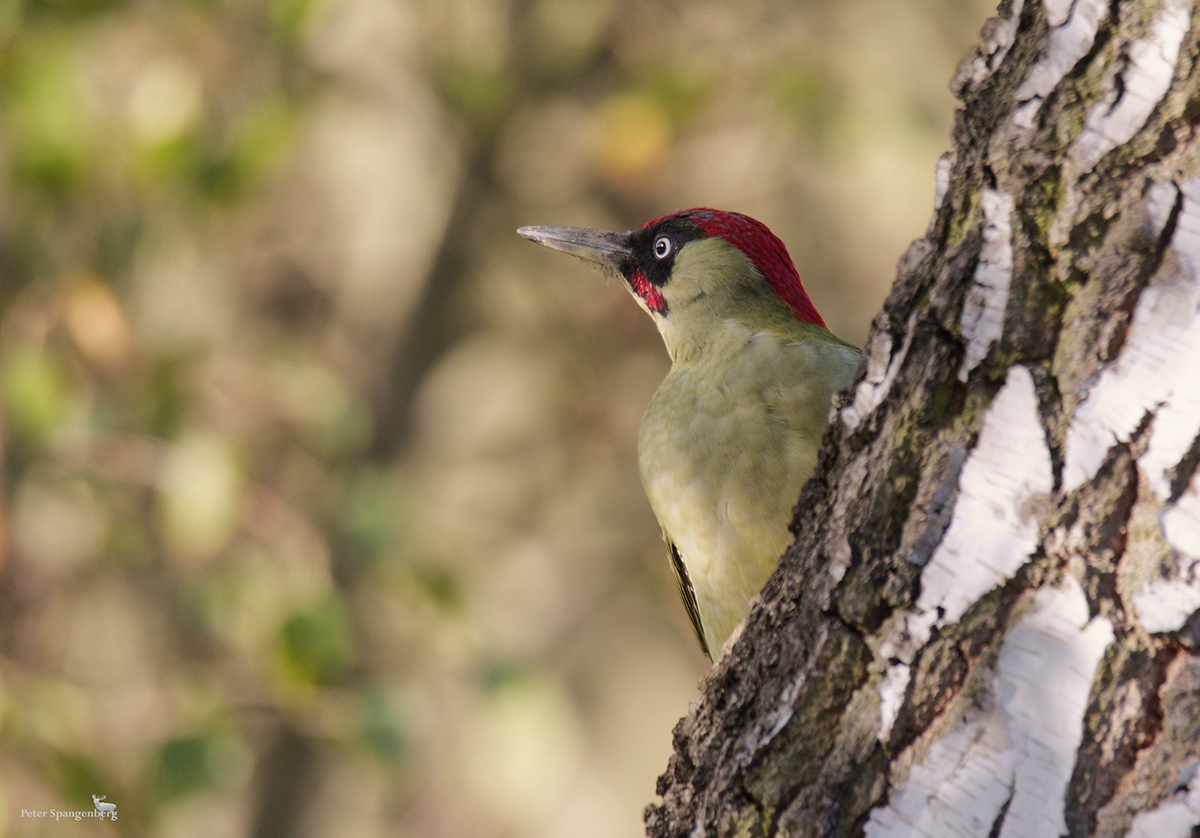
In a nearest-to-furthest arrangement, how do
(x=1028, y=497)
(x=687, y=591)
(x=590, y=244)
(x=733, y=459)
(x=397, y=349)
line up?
(x=1028, y=497) < (x=733, y=459) < (x=687, y=591) < (x=590, y=244) < (x=397, y=349)

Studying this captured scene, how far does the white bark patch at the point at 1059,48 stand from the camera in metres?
1.17

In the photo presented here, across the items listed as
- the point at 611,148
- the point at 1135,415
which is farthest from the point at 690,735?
the point at 611,148

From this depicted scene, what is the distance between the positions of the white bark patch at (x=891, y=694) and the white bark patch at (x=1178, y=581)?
0.24 meters

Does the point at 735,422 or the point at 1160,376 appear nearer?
the point at 1160,376

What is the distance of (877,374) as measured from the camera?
132 centimetres

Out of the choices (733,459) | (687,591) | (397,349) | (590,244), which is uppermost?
(590,244)

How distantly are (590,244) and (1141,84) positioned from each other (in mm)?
2347

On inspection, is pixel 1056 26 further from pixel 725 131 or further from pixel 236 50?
pixel 725 131

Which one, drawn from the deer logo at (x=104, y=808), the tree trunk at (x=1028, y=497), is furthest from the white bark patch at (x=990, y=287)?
the deer logo at (x=104, y=808)

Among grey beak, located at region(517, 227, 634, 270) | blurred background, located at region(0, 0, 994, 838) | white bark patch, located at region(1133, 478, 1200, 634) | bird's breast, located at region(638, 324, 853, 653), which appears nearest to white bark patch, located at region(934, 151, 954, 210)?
white bark patch, located at region(1133, 478, 1200, 634)

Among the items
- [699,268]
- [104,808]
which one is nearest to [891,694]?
[699,268]

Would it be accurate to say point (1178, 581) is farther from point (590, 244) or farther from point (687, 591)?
point (590, 244)

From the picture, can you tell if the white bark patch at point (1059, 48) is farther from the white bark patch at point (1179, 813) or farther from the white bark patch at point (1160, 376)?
the white bark patch at point (1179, 813)

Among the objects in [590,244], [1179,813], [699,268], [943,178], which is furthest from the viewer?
[590,244]
